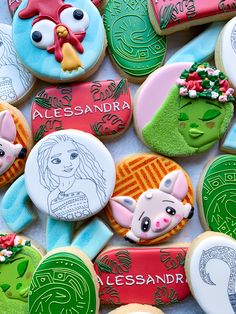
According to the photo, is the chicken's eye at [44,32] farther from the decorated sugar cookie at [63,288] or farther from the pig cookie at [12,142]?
the decorated sugar cookie at [63,288]

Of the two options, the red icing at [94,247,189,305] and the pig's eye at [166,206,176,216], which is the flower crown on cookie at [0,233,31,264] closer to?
the red icing at [94,247,189,305]

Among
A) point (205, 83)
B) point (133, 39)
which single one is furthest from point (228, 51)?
point (133, 39)

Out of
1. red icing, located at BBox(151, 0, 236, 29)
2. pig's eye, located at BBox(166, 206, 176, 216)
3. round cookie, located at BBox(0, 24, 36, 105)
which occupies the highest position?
red icing, located at BBox(151, 0, 236, 29)

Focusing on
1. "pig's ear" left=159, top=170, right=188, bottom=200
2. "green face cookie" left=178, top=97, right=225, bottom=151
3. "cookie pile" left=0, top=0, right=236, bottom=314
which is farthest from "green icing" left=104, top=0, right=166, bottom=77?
"pig's ear" left=159, top=170, right=188, bottom=200

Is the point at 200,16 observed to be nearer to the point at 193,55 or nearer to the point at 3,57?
the point at 193,55

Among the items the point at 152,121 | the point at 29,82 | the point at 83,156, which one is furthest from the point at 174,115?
the point at 29,82

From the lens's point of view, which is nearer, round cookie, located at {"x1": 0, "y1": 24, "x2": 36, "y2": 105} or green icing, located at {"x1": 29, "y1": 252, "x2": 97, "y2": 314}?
green icing, located at {"x1": 29, "y1": 252, "x2": 97, "y2": 314}
